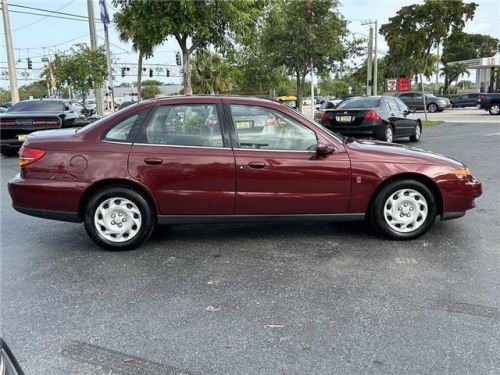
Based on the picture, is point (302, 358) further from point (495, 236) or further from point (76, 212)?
point (495, 236)

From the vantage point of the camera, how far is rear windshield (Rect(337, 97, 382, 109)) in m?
12.8

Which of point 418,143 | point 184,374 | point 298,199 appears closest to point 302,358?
point 184,374

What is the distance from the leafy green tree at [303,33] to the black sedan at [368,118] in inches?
183

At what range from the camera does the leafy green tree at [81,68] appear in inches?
803

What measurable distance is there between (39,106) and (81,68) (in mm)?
6608

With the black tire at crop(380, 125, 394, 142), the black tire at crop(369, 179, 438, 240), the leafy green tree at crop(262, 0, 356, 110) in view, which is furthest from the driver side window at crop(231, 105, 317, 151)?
the leafy green tree at crop(262, 0, 356, 110)

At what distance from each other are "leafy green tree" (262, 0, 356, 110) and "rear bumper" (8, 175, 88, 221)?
13029 mm

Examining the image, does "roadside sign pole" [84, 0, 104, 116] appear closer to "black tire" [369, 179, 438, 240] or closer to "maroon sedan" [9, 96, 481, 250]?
"maroon sedan" [9, 96, 481, 250]

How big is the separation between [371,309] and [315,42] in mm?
14996

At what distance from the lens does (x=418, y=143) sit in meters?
14.2

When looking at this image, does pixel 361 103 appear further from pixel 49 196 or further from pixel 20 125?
pixel 49 196

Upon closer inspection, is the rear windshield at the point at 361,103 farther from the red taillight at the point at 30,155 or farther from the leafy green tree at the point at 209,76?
the leafy green tree at the point at 209,76

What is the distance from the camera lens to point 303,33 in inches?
668

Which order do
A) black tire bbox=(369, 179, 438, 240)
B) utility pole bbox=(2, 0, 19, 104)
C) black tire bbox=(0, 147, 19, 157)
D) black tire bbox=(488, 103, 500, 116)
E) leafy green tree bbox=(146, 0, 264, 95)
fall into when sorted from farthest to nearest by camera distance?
1. black tire bbox=(488, 103, 500, 116)
2. utility pole bbox=(2, 0, 19, 104)
3. black tire bbox=(0, 147, 19, 157)
4. leafy green tree bbox=(146, 0, 264, 95)
5. black tire bbox=(369, 179, 438, 240)
